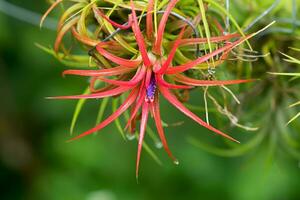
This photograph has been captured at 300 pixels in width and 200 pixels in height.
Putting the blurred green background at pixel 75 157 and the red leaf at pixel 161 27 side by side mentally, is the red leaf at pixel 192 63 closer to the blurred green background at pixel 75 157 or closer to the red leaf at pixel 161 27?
the red leaf at pixel 161 27

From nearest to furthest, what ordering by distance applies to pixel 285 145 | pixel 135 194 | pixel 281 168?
pixel 285 145
pixel 281 168
pixel 135 194

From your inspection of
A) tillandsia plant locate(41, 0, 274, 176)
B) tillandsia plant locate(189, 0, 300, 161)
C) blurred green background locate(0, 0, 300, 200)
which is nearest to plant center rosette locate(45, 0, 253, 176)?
tillandsia plant locate(41, 0, 274, 176)

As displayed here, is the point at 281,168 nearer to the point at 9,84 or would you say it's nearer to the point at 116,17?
the point at 9,84

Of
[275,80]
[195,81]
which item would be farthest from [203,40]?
[275,80]

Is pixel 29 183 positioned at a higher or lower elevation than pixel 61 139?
lower

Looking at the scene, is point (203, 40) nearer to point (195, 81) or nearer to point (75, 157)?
point (195, 81)

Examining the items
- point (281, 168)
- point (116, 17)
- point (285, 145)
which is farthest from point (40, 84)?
point (116, 17)
